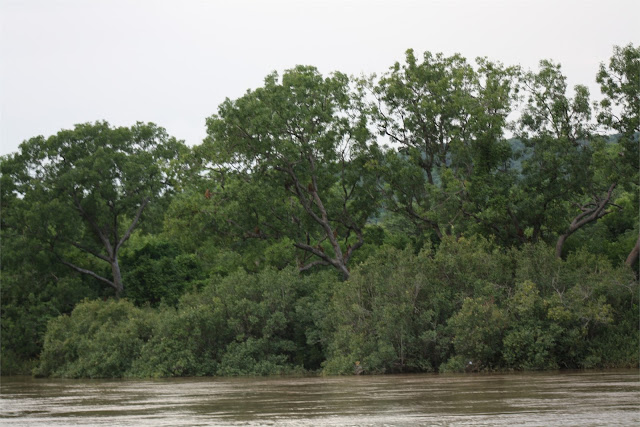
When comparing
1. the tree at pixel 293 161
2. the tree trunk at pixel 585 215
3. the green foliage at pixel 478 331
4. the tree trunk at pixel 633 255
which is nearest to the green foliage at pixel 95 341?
the tree at pixel 293 161

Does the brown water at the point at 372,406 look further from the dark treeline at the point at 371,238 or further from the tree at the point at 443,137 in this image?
the tree at the point at 443,137

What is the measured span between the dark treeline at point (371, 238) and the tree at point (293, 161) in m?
0.09

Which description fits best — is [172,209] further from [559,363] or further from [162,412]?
[162,412]

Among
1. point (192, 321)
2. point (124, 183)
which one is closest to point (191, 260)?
point (124, 183)

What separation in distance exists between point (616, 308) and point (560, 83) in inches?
495

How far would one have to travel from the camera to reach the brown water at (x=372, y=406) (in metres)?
10.7

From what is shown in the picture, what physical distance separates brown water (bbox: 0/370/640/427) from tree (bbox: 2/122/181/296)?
31.3 m

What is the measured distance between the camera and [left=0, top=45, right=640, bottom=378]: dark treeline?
87.2 feet

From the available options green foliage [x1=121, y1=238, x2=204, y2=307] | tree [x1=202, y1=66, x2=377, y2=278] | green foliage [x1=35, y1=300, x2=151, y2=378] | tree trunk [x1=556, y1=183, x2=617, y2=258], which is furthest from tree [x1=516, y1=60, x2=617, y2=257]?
green foliage [x1=121, y1=238, x2=204, y2=307]

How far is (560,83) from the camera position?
36438 mm

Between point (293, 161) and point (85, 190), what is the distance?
667 inches

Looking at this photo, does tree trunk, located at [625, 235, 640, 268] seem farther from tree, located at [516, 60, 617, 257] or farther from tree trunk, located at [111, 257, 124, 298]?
tree trunk, located at [111, 257, 124, 298]

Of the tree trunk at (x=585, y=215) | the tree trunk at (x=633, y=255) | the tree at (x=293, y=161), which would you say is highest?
the tree at (x=293, y=161)

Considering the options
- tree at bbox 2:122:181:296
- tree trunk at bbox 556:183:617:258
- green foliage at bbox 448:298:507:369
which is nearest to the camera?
green foliage at bbox 448:298:507:369
